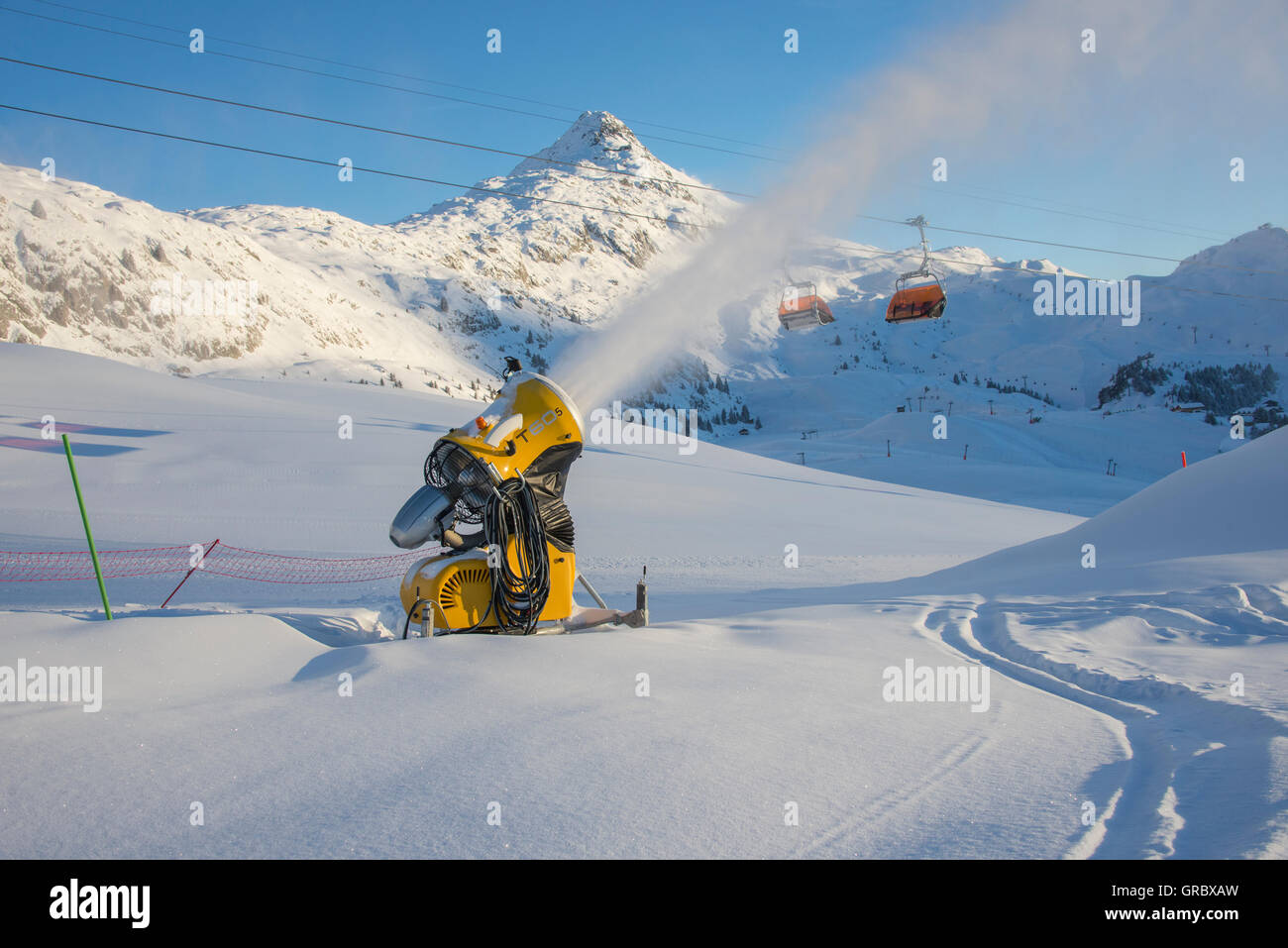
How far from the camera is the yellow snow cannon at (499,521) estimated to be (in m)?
6.46

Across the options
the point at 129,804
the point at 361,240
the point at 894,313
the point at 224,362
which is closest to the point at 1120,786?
the point at 129,804

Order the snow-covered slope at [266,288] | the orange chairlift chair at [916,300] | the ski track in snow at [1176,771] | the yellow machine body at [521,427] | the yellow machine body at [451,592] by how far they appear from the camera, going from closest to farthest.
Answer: the ski track in snow at [1176,771] → the yellow machine body at [451,592] → the yellow machine body at [521,427] → the orange chairlift chair at [916,300] → the snow-covered slope at [266,288]

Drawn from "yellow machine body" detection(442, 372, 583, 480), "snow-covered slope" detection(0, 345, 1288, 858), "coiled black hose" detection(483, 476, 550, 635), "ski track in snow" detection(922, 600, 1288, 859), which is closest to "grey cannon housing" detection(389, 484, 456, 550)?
"coiled black hose" detection(483, 476, 550, 635)

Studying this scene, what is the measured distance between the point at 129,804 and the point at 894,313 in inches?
1055

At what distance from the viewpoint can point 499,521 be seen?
6.45 m

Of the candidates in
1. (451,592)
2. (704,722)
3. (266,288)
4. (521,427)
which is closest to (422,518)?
(451,592)

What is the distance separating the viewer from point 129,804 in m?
2.96

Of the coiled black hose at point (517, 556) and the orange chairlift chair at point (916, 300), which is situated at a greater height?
the orange chairlift chair at point (916, 300)

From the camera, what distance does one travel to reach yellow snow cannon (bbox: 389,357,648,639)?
6.46m

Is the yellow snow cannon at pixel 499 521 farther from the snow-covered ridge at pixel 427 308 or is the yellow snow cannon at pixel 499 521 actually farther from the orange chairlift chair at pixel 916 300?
the orange chairlift chair at pixel 916 300

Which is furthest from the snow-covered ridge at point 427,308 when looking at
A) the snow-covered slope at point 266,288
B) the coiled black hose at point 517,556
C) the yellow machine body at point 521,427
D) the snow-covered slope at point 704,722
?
the snow-covered slope at point 704,722

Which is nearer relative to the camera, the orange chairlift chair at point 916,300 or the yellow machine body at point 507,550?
the yellow machine body at point 507,550

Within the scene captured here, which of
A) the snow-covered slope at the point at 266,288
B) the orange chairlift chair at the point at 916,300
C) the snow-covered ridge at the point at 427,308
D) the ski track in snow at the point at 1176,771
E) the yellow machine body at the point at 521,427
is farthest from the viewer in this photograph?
the snow-covered ridge at the point at 427,308

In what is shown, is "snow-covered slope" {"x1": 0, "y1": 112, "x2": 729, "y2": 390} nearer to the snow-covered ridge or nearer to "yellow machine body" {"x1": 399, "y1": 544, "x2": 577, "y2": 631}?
the snow-covered ridge
